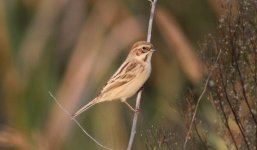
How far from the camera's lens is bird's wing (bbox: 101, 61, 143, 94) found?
25.6 feet

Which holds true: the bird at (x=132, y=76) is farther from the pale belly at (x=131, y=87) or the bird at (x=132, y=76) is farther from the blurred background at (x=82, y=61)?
the blurred background at (x=82, y=61)

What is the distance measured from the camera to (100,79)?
11.5 m

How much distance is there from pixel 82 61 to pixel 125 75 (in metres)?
4.07

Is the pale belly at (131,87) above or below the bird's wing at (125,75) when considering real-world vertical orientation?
below

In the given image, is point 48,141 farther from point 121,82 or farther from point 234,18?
point 234,18

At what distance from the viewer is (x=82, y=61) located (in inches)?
470

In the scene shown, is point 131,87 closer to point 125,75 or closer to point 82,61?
point 125,75

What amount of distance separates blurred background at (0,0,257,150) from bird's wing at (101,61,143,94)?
2171mm

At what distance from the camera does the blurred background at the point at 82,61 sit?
36.3ft

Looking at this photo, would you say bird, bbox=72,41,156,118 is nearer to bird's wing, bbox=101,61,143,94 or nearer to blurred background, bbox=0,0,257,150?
bird's wing, bbox=101,61,143,94

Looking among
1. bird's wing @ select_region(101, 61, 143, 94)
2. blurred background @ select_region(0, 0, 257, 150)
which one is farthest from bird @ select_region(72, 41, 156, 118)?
blurred background @ select_region(0, 0, 257, 150)

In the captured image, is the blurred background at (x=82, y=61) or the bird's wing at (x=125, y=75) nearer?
the bird's wing at (x=125, y=75)

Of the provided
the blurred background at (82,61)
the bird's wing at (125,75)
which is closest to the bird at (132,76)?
the bird's wing at (125,75)

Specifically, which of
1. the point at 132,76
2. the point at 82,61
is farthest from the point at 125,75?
the point at 82,61
